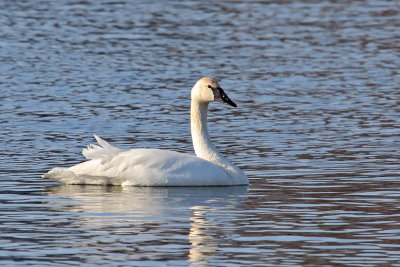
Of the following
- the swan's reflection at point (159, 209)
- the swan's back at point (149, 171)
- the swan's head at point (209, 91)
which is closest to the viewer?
the swan's reflection at point (159, 209)

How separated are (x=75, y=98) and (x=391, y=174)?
10.1 m

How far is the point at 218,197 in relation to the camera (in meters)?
13.0

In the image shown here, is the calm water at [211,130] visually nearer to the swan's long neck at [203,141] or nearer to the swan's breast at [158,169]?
the swan's breast at [158,169]

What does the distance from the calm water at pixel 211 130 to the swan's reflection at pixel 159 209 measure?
0.02 meters

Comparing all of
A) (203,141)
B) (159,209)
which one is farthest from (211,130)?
(159,209)

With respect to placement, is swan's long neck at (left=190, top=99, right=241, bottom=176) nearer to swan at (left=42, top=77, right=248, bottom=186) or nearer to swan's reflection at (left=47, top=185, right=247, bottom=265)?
swan at (left=42, top=77, right=248, bottom=186)

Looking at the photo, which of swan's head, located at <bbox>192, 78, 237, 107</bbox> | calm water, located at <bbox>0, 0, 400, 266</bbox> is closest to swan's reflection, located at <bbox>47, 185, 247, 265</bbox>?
calm water, located at <bbox>0, 0, 400, 266</bbox>

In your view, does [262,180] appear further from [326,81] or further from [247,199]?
[326,81]

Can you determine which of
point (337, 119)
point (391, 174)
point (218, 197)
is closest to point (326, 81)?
point (337, 119)

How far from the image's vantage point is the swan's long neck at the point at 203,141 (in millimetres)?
14132

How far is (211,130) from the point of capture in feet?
62.8

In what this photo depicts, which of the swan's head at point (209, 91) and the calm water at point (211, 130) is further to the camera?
the swan's head at point (209, 91)

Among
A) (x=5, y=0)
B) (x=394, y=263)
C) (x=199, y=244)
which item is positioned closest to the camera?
(x=394, y=263)

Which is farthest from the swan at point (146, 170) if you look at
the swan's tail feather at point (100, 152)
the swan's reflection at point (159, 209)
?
the swan's reflection at point (159, 209)
